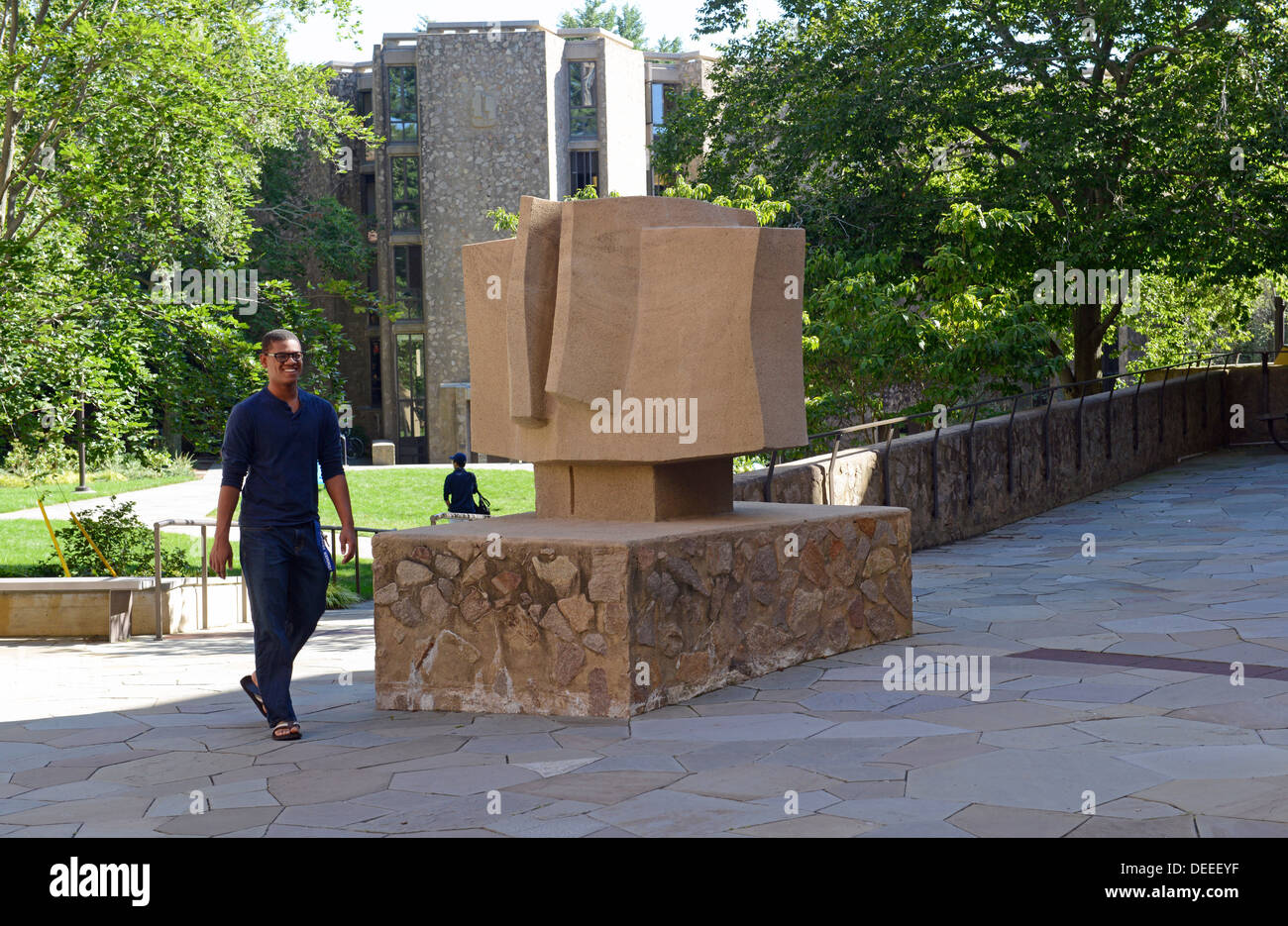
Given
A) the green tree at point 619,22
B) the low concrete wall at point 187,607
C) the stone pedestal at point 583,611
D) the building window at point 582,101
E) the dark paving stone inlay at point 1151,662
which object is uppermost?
the green tree at point 619,22

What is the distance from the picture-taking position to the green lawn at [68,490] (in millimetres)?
26688

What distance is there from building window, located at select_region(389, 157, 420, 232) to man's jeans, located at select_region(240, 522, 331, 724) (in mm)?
42227

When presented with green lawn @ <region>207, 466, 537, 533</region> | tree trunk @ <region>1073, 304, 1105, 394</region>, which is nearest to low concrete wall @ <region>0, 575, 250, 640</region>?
green lawn @ <region>207, 466, 537, 533</region>

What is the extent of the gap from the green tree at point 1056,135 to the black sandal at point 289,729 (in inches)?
527

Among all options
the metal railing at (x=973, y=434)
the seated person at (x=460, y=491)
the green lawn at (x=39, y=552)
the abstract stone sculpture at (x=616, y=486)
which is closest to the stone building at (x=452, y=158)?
the green lawn at (x=39, y=552)

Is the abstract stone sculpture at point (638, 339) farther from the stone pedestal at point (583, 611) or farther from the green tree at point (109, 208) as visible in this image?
the green tree at point (109, 208)

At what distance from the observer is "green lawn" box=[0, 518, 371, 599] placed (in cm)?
1702

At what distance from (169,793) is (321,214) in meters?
42.2

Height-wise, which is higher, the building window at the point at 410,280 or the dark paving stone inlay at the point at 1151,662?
the building window at the point at 410,280

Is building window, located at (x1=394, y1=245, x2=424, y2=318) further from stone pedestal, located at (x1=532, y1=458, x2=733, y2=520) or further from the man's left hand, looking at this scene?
the man's left hand

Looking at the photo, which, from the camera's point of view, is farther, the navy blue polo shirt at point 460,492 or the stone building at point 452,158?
the stone building at point 452,158

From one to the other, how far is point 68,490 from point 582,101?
79.7 feet

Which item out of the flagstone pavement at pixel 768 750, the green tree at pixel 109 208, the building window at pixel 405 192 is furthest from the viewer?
the building window at pixel 405 192

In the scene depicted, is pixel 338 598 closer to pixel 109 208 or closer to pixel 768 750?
pixel 109 208
